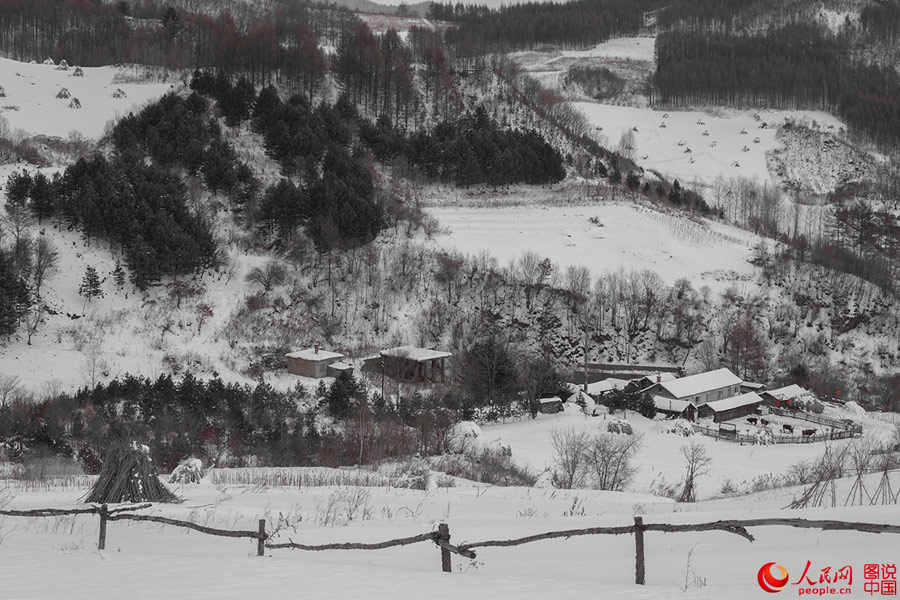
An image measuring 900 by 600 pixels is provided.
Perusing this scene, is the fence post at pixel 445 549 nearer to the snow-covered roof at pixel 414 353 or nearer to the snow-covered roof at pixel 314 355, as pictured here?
the snow-covered roof at pixel 314 355

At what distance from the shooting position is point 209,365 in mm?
26703

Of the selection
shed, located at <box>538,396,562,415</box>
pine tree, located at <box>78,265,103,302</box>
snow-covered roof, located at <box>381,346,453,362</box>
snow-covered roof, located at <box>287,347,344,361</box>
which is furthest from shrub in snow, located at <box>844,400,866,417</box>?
pine tree, located at <box>78,265,103,302</box>

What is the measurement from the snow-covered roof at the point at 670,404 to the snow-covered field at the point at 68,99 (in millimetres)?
32445

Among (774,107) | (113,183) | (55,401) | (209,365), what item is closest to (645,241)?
(209,365)

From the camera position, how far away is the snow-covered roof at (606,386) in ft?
99.3

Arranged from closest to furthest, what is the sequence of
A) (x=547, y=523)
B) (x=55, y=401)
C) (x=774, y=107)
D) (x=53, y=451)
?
(x=547, y=523) < (x=53, y=451) < (x=55, y=401) < (x=774, y=107)

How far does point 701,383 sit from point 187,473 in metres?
25.8

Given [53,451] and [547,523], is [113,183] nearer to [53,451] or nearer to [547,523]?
[53,451]

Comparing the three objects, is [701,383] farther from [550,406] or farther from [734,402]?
[550,406]

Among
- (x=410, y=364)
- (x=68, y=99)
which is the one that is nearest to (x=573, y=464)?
(x=410, y=364)

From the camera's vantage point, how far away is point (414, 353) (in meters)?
28.8

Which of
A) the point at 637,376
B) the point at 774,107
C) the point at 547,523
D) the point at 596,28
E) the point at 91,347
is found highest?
the point at 596,28

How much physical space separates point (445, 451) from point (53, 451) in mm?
9990

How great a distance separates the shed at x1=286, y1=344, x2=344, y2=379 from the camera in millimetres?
27062
